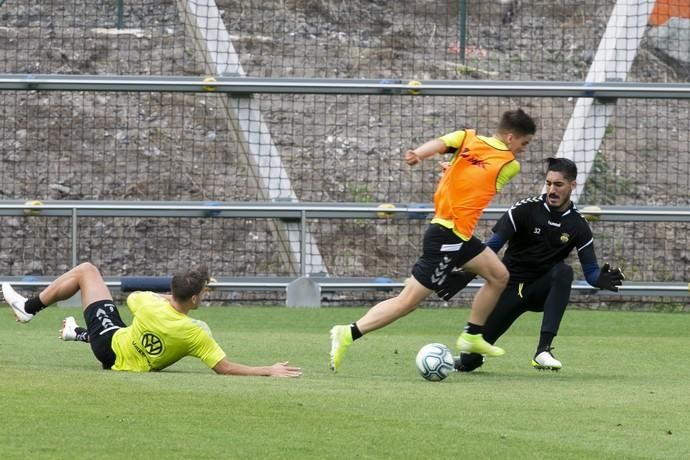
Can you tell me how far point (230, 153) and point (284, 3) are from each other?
4.03 meters

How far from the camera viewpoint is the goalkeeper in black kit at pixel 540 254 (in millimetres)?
10391

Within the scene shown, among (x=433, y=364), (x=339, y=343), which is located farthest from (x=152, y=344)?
(x=433, y=364)

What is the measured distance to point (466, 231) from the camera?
10070mm

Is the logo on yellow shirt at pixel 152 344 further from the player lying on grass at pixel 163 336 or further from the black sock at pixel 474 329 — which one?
the black sock at pixel 474 329

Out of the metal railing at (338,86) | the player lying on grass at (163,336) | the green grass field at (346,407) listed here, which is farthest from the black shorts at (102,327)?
the metal railing at (338,86)

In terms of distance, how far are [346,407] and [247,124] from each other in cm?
1000

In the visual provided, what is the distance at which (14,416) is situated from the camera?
23.3 ft

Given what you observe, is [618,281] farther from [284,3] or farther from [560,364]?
[284,3]

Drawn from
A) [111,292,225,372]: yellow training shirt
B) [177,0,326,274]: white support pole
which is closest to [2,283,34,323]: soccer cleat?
[111,292,225,372]: yellow training shirt

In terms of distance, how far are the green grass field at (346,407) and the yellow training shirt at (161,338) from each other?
17 cm

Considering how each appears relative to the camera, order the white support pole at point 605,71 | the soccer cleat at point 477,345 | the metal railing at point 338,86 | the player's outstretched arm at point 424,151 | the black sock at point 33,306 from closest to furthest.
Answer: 1. the player's outstretched arm at point 424,151
2. the soccer cleat at point 477,345
3. the black sock at point 33,306
4. the metal railing at point 338,86
5. the white support pole at point 605,71

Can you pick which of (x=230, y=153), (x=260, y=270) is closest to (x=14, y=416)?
(x=260, y=270)

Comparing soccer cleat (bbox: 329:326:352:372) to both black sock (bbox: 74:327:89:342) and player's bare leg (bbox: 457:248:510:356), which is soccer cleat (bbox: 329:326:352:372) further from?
black sock (bbox: 74:327:89:342)

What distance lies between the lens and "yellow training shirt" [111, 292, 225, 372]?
9117 millimetres
